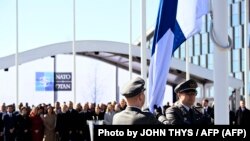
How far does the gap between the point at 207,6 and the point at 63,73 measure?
27.9 m

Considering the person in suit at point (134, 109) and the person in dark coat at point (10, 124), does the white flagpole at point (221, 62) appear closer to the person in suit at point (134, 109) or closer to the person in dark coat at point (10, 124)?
the person in suit at point (134, 109)

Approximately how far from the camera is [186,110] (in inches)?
229

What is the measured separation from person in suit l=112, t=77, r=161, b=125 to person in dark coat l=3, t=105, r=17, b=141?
16.8 metres

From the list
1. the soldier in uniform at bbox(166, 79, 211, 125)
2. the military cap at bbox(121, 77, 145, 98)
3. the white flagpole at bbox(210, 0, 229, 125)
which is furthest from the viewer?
the white flagpole at bbox(210, 0, 229, 125)

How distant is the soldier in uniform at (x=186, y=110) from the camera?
560 centimetres

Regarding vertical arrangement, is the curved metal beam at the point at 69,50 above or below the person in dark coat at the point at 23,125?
above

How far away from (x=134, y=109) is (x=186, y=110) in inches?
58.8

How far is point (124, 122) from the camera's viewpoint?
4.32 m

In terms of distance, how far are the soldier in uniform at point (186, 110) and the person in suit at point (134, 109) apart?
1.05 m

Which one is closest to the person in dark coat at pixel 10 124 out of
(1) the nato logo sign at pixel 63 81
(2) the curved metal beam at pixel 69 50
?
(2) the curved metal beam at pixel 69 50

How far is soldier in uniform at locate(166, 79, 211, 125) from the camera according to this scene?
560 centimetres

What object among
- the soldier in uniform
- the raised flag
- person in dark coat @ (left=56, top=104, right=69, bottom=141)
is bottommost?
person in dark coat @ (left=56, top=104, right=69, bottom=141)

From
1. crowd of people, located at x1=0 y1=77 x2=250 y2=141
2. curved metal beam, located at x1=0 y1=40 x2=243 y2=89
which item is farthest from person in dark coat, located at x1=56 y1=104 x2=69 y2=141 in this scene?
curved metal beam, located at x1=0 y1=40 x2=243 y2=89

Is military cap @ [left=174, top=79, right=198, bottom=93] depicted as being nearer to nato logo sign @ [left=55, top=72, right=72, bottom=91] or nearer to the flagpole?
the flagpole
